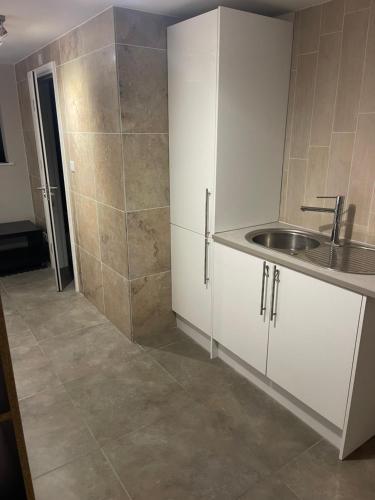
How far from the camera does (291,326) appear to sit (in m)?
1.93

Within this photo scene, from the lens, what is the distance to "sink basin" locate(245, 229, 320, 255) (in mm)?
2320

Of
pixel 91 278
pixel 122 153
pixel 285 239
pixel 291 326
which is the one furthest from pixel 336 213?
pixel 91 278

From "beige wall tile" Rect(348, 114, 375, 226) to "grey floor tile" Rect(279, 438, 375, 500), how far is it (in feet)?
3.96

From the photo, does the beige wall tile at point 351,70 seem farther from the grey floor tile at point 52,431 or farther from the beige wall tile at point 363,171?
the grey floor tile at point 52,431

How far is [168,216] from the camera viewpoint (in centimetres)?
268

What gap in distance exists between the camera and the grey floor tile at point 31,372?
7.55 feet

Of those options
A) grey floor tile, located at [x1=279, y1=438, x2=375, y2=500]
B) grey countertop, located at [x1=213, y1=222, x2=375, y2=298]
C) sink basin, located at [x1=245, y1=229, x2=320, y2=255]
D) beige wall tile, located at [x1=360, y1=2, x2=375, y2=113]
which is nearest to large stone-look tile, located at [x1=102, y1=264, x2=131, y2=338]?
grey countertop, located at [x1=213, y1=222, x2=375, y2=298]

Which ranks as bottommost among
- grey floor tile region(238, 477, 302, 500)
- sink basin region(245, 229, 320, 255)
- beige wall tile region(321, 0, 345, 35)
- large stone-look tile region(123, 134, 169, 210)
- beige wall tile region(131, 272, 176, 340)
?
grey floor tile region(238, 477, 302, 500)

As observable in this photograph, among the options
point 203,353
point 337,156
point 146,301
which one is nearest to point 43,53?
point 146,301

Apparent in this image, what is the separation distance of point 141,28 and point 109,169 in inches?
34.8

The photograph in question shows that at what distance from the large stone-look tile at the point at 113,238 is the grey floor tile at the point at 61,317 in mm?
547

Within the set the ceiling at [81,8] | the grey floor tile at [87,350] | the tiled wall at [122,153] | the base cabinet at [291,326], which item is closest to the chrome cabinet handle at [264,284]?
the base cabinet at [291,326]

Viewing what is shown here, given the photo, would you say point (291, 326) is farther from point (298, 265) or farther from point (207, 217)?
point (207, 217)

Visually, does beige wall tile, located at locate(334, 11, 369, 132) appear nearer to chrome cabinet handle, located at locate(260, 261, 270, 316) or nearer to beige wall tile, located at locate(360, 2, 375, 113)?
beige wall tile, located at locate(360, 2, 375, 113)
